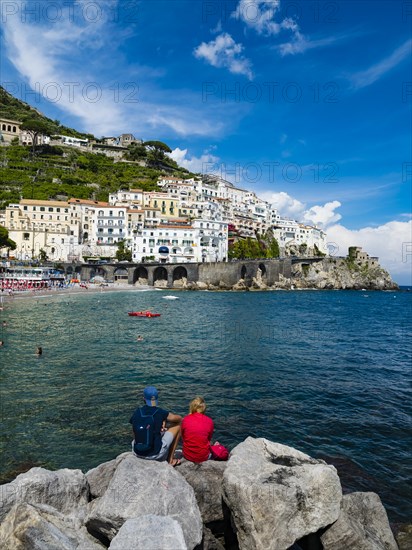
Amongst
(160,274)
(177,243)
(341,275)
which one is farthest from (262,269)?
(341,275)

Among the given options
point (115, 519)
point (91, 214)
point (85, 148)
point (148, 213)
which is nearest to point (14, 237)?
point (91, 214)

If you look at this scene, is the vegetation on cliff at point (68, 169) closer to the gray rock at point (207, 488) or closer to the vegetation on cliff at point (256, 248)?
the vegetation on cliff at point (256, 248)

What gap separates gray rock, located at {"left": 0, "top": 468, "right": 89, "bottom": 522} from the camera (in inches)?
238

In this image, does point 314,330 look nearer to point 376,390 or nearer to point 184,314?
point 184,314

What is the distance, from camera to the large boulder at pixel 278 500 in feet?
17.9

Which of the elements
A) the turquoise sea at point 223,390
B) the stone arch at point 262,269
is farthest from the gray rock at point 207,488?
the stone arch at point 262,269

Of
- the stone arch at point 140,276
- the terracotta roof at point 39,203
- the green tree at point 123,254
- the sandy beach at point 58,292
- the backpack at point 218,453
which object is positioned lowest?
the backpack at point 218,453

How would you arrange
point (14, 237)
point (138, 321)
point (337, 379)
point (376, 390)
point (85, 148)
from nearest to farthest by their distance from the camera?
1. point (376, 390)
2. point (337, 379)
3. point (138, 321)
4. point (14, 237)
5. point (85, 148)

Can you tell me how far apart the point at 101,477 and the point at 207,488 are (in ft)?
6.97

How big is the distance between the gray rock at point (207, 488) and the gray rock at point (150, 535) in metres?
1.80

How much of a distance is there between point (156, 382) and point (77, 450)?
716cm

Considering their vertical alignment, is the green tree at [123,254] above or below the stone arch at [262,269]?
above

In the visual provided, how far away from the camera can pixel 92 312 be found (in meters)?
44.8

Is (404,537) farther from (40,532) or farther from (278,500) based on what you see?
(40,532)
